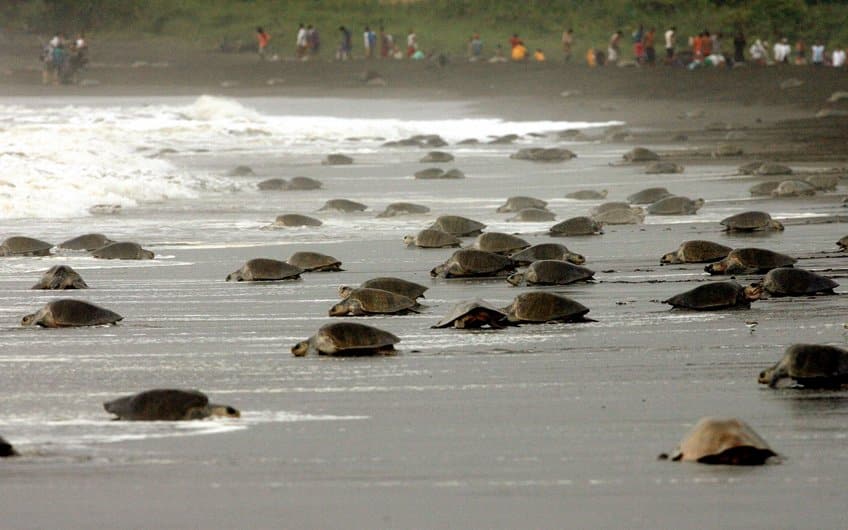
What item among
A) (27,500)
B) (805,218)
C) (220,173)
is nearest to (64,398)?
(27,500)

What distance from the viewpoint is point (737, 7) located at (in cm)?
6081

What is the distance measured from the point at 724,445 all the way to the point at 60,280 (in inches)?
240

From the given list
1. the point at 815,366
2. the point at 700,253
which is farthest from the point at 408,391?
the point at 700,253

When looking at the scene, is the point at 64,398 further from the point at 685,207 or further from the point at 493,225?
the point at 685,207

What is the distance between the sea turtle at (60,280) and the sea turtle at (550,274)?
2.98 meters

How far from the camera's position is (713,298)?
8312 mm

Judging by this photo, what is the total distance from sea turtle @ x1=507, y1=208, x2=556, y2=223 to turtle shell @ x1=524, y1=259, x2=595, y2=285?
4.56 m

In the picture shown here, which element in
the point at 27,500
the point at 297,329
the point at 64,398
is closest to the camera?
the point at 27,500

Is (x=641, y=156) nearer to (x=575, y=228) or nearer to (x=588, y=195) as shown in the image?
(x=588, y=195)

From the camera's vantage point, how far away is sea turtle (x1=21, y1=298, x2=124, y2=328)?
815 cm

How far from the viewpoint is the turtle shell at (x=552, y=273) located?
9570 mm

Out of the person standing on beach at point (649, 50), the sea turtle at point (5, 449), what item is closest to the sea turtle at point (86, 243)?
the sea turtle at point (5, 449)

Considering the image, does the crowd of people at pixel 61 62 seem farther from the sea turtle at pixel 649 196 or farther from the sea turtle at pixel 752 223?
the sea turtle at pixel 752 223

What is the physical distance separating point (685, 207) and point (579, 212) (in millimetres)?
1252
